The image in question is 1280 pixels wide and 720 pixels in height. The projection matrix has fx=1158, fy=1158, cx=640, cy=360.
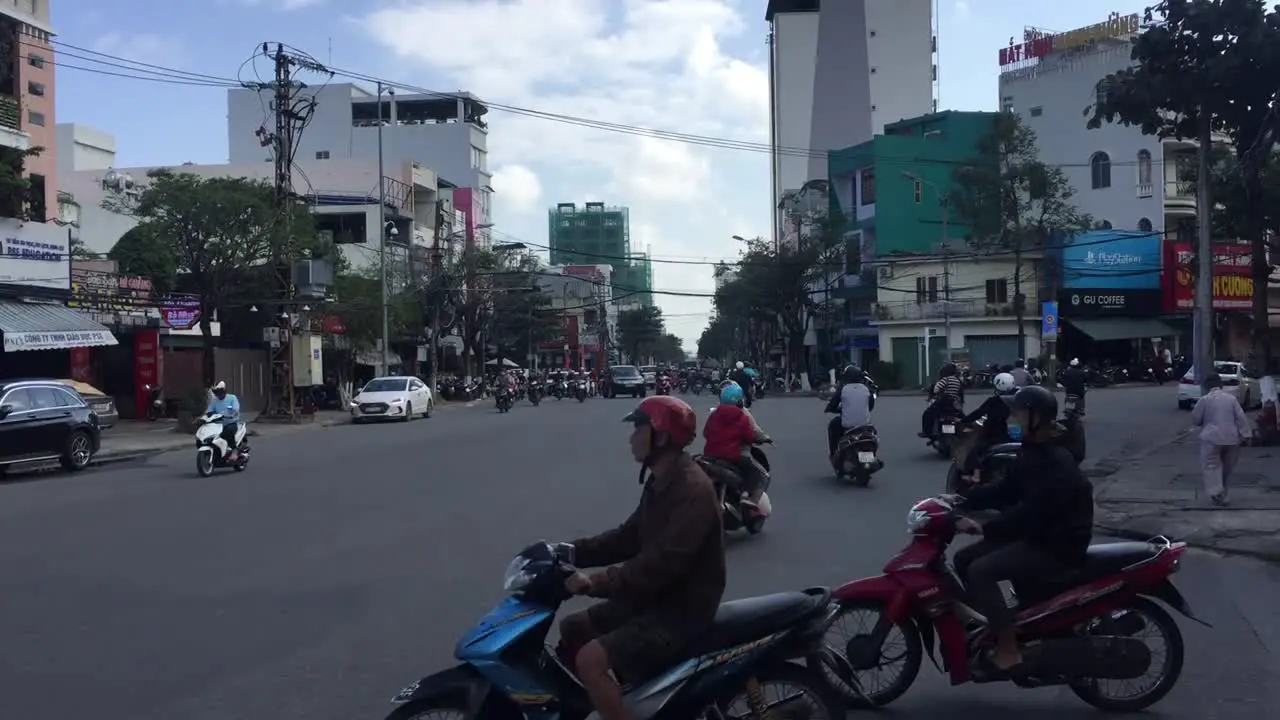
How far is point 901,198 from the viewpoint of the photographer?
213ft

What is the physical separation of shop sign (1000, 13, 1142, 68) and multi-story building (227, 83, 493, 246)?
1404 inches

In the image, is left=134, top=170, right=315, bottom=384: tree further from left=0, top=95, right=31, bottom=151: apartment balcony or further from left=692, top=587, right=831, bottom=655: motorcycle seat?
left=692, top=587, right=831, bottom=655: motorcycle seat

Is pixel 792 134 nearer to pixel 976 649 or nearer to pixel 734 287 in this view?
pixel 734 287

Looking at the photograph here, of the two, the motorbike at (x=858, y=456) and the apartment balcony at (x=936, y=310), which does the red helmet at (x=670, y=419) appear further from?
the apartment balcony at (x=936, y=310)

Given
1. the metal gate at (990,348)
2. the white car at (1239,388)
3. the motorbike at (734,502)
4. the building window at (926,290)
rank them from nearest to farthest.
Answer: the motorbike at (734,502) → the white car at (1239,388) → the metal gate at (990,348) → the building window at (926,290)

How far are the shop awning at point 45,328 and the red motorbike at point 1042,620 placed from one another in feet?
86.7

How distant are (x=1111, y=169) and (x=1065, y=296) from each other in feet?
34.7

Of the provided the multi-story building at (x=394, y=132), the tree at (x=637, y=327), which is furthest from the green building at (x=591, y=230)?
the multi-story building at (x=394, y=132)

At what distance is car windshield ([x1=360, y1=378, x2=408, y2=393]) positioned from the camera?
3716cm

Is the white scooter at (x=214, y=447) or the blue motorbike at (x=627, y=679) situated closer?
the blue motorbike at (x=627, y=679)

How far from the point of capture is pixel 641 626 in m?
4.56

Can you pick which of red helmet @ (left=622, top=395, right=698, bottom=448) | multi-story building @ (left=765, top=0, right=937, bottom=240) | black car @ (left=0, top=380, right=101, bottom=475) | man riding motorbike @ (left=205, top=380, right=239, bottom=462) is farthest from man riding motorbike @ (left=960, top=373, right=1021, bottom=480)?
multi-story building @ (left=765, top=0, right=937, bottom=240)

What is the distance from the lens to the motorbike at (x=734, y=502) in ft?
36.4

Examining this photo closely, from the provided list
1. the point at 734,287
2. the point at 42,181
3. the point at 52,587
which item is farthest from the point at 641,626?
the point at 734,287
